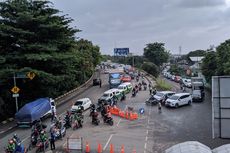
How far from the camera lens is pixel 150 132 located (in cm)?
3516

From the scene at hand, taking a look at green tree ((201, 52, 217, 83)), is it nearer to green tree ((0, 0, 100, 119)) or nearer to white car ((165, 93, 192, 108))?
white car ((165, 93, 192, 108))

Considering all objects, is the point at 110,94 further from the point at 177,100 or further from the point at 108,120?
the point at 108,120

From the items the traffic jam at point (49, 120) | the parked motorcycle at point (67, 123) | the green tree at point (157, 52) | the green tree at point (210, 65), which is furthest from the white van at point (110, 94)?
the green tree at point (157, 52)

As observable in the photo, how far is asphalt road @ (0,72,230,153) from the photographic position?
30.8 m

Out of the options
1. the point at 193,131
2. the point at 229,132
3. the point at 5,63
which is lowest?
the point at 193,131

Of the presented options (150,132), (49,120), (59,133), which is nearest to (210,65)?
(49,120)

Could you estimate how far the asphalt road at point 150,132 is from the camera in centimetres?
3078

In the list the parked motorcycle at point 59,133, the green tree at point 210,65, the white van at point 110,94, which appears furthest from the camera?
the green tree at point 210,65

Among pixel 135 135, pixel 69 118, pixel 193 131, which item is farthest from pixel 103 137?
pixel 193 131

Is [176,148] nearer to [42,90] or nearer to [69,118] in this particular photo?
[69,118]

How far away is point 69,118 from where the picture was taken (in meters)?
37.4

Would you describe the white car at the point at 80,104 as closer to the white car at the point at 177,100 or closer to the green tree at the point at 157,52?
the white car at the point at 177,100

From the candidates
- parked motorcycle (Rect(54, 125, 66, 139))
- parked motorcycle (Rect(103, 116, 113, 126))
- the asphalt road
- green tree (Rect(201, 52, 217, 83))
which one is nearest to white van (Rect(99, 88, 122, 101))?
the asphalt road

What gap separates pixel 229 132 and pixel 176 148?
7.90ft
